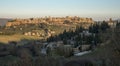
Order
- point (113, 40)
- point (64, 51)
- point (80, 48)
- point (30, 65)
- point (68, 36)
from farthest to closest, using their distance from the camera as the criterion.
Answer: point (68, 36) → point (80, 48) → point (64, 51) → point (30, 65) → point (113, 40)

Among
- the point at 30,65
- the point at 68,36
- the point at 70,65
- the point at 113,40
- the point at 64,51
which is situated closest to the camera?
the point at 113,40

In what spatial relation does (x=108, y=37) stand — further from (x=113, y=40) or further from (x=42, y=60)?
(x=42, y=60)

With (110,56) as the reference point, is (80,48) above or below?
below

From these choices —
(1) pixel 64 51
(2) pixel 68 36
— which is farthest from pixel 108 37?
(2) pixel 68 36

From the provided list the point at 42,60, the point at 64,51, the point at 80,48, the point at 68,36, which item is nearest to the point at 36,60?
the point at 42,60

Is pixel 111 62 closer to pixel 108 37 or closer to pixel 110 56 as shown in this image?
pixel 110 56

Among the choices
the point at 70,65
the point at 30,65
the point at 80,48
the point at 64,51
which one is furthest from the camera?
the point at 80,48

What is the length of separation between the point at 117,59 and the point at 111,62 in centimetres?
33

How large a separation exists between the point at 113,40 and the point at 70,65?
582 cm

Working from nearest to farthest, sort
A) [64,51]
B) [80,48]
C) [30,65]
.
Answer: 1. [30,65]
2. [64,51]
3. [80,48]

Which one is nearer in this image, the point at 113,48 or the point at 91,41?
the point at 113,48

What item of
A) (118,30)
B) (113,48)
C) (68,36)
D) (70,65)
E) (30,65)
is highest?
(118,30)

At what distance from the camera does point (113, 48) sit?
8.22 m

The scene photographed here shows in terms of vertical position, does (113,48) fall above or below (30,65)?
above
